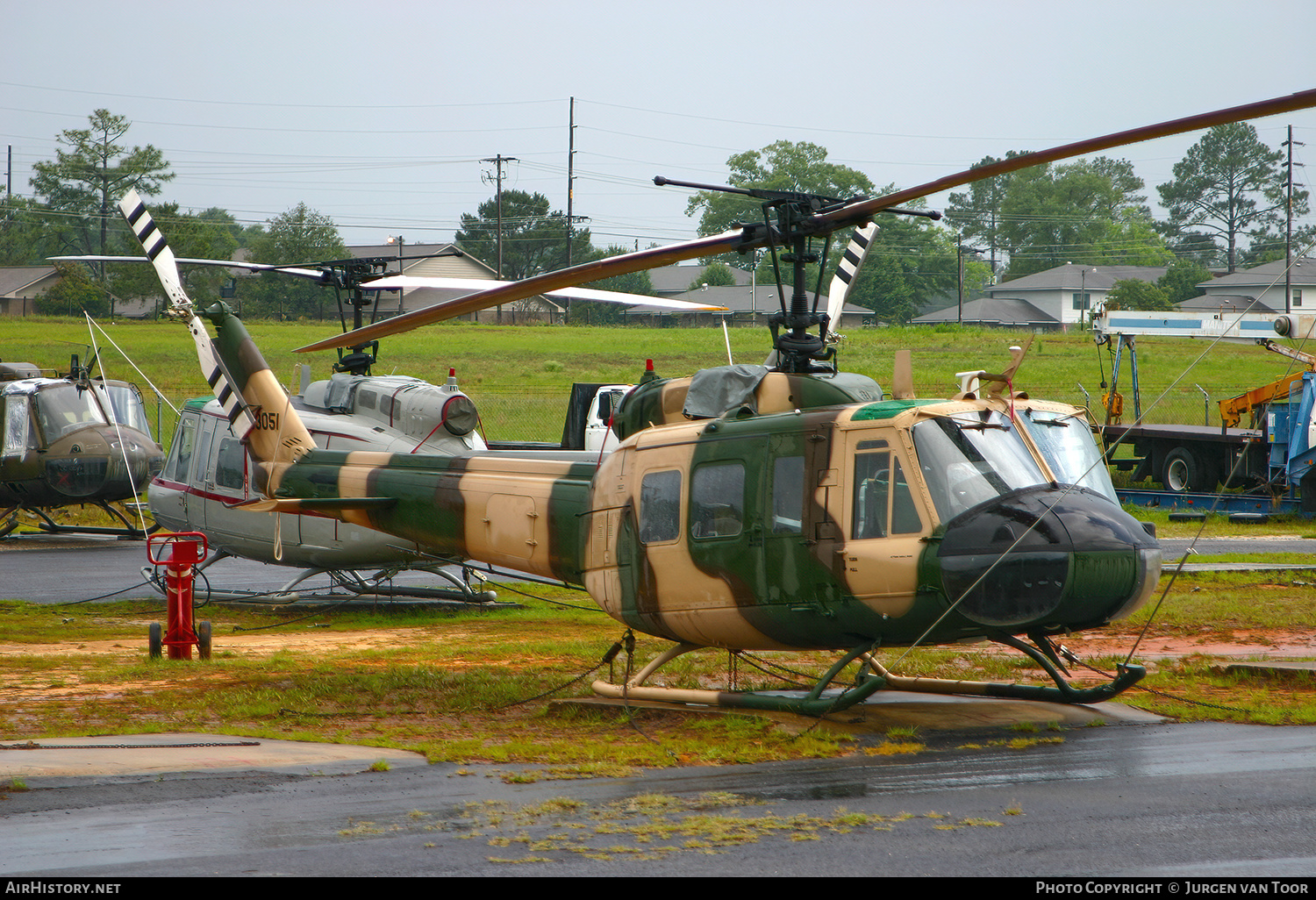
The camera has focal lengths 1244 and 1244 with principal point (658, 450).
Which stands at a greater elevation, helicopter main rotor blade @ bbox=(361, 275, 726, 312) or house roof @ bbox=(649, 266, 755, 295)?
house roof @ bbox=(649, 266, 755, 295)

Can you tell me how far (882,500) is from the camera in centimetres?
784

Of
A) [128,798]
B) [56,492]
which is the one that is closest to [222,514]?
[56,492]

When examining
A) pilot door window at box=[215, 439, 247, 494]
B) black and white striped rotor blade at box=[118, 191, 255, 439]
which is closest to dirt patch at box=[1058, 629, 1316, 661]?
black and white striped rotor blade at box=[118, 191, 255, 439]

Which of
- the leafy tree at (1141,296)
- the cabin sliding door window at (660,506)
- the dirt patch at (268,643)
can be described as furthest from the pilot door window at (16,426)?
the leafy tree at (1141,296)

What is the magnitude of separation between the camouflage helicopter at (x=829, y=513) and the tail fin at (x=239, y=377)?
10.4ft

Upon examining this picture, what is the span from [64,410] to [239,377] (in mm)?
10054

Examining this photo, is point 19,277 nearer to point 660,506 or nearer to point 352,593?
point 352,593

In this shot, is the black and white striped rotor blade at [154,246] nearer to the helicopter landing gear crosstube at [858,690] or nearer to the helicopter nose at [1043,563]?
the helicopter landing gear crosstube at [858,690]

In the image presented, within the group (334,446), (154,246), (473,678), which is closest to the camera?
(473,678)

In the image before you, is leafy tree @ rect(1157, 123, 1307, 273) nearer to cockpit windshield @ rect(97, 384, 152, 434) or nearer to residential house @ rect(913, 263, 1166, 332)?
residential house @ rect(913, 263, 1166, 332)

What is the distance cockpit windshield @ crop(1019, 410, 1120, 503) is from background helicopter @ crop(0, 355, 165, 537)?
53.1ft

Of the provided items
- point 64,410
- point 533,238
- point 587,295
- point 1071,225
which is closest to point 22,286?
point 533,238

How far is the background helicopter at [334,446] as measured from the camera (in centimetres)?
1410

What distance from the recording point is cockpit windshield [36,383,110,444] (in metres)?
20.5
